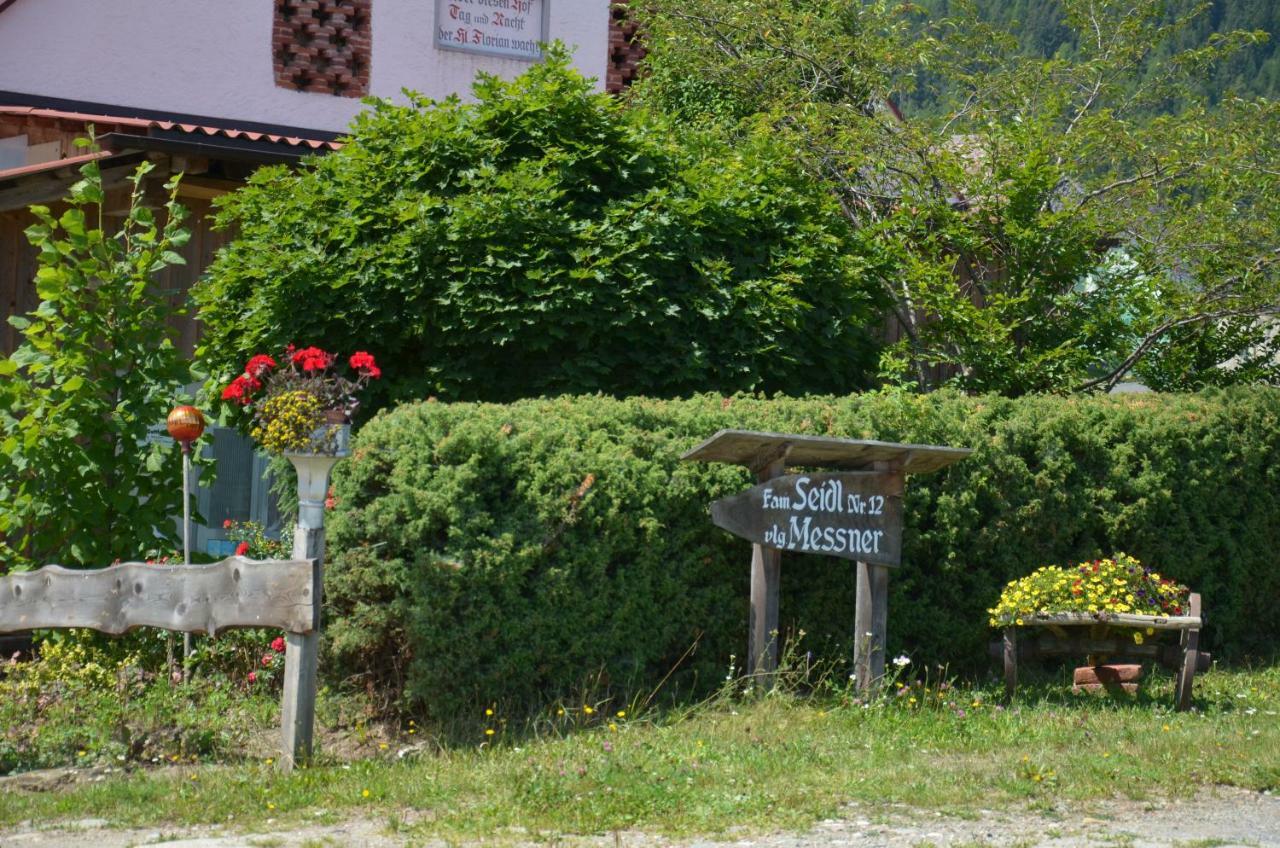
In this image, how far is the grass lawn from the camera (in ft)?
18.8

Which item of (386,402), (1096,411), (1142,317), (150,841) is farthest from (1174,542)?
(150,841)

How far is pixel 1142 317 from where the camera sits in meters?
11.4

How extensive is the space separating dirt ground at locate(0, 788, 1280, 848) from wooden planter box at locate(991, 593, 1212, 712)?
6.44 ft

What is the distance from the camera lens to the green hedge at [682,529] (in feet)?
22.8

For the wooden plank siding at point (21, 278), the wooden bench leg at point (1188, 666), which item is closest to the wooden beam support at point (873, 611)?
the wooden bench leg at point (1188, 666)

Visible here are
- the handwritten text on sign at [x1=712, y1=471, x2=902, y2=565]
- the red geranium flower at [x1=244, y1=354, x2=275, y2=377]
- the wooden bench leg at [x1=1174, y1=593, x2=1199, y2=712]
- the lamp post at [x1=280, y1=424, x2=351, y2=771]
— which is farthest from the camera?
the wooden bench leg at [x1=1174, y1=593, x2=1199, y2=712]

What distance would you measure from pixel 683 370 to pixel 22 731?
14.6ft

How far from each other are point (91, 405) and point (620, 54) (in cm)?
933

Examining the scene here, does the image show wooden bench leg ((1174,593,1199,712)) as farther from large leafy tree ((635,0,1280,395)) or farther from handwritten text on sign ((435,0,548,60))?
handwritten text on sign ((435,0,548,60))

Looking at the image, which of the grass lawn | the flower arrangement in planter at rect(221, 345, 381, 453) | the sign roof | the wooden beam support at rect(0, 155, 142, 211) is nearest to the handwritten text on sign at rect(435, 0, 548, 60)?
the wooden beam support at rect(0, 155, 142, 211)

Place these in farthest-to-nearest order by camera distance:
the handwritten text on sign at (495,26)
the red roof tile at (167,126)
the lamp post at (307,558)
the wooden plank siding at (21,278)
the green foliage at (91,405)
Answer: the handwritten text on sign at (495,26) < the red roof tile at (167,126) < the wooden plank siding at (21,278) < the green foliage at (91,405) < the lamp post at (307,558)

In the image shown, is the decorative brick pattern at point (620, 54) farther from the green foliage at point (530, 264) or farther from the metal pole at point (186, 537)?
the metal pole at point (186, 537)

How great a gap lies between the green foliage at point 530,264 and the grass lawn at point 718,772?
9.49 feet

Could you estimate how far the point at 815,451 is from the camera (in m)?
7.59
